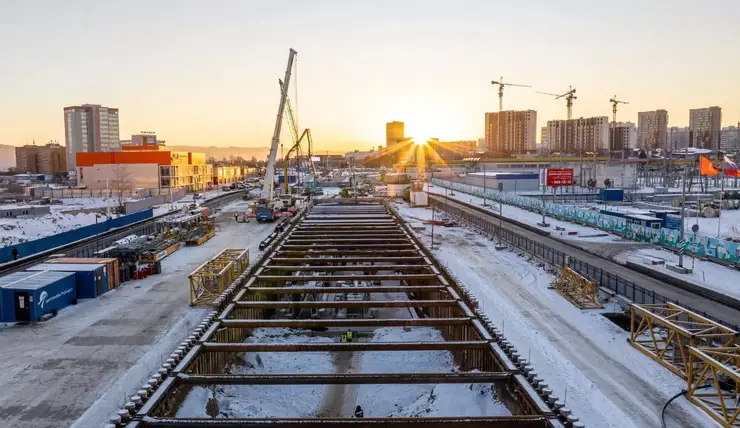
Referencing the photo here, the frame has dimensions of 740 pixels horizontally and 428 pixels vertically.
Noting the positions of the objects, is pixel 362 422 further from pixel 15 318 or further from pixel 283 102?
pixel 283 102

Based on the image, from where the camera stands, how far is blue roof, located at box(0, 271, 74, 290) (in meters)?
27.8

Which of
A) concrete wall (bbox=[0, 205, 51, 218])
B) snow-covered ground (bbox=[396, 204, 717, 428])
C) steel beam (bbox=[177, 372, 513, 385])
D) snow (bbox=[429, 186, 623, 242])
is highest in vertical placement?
steel beam (bbox=[177, 372, 513, 385])

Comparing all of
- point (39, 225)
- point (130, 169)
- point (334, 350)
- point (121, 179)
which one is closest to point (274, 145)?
point (39, 225)

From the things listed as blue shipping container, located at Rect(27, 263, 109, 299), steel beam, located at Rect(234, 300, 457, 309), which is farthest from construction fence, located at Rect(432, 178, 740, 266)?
blue shipping container, located at Rect(27, 263, 109, 299)

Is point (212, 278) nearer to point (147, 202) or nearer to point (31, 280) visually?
point (31, 280)

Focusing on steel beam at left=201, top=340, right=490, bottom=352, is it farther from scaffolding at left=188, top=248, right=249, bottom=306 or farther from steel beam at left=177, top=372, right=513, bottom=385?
scaffolding at left=188, top=248, right=249, bottom=306

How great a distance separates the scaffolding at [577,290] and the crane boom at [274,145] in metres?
48.6

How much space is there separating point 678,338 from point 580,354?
374cm

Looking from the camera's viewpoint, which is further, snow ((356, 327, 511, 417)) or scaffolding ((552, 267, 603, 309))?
scaffolding ((552, 267, 603, 309))

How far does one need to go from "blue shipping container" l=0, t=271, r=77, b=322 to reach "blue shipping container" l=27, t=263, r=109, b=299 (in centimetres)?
112

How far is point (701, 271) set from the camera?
34.2 meters

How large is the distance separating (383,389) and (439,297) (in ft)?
12.3

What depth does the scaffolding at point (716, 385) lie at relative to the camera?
16250 mm

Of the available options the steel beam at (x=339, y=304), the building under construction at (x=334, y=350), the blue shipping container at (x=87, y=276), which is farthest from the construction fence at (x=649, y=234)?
the blue shipping container at (x=87, y=276)
